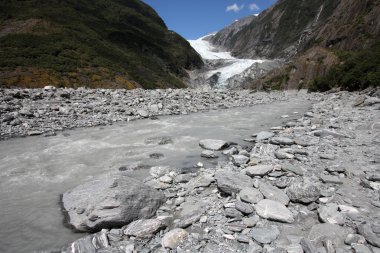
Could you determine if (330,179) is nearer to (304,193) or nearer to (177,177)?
(304,193)

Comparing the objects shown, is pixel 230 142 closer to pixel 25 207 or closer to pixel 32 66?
pixel 25 207

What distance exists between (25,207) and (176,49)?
312 feet

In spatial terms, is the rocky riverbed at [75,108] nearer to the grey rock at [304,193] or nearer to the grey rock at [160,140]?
the grey rock at [160,140]

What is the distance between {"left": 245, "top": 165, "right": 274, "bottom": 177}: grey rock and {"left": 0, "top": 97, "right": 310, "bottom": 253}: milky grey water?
203 cm

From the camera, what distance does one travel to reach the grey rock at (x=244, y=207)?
483 centimetres

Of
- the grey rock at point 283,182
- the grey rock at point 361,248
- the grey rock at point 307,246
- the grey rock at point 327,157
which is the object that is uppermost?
the grey rock at point 327,157

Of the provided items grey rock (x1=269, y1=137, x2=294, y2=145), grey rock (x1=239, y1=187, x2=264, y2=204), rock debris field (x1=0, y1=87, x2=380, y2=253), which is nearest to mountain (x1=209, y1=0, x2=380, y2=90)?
grey rock (x1=269, y1=137, x2=294, y2=145)

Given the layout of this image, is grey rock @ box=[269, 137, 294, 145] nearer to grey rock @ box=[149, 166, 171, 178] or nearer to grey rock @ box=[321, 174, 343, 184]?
grey rock @ box=[321, 174, 343, 184]

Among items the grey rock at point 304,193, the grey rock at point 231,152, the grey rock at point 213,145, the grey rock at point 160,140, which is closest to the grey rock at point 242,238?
the grey rock at point 304,193

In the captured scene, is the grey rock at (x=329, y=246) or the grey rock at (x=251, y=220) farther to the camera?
the grey rock at (x=251, y=220)

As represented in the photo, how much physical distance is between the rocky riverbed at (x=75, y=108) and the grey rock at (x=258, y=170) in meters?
9.20

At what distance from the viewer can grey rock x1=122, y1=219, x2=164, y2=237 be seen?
4.48 m

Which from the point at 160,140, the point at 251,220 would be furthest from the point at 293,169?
the point at 160,140

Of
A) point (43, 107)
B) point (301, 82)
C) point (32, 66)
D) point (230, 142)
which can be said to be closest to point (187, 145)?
point (230, 142)
